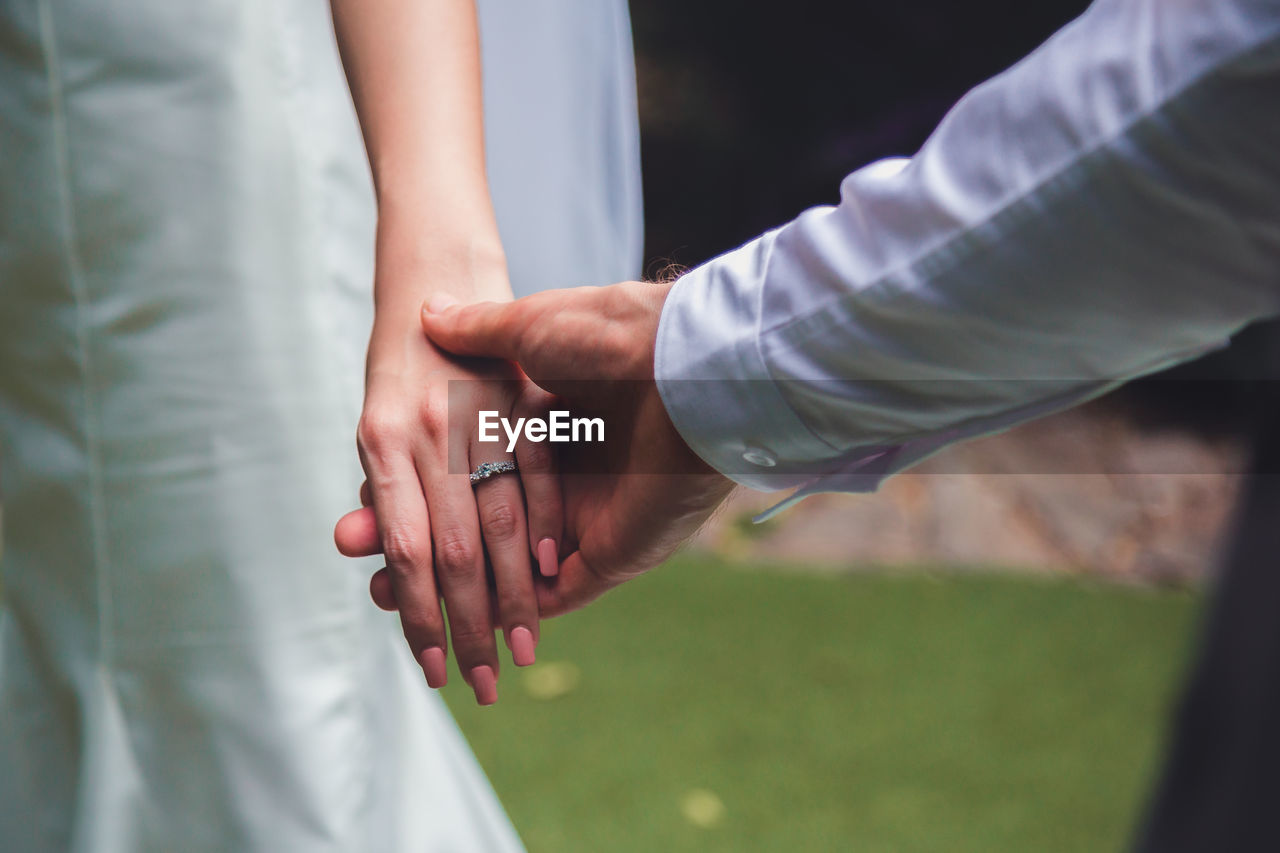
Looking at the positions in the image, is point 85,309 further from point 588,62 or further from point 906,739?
point 906,739

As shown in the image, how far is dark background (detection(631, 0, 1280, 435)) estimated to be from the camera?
435cm

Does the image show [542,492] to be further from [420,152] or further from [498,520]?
[420,152]

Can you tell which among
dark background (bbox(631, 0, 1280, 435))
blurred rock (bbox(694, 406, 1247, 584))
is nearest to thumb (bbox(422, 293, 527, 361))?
blurred rock (bbox(694, 406, 1247, 584))

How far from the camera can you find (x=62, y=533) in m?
1.03

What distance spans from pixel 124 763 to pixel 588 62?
0.83 m

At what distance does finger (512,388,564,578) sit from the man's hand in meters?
0.02

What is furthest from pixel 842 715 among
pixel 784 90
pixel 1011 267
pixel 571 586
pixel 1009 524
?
pixel 784 90

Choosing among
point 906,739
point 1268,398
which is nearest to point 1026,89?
point 1268,398

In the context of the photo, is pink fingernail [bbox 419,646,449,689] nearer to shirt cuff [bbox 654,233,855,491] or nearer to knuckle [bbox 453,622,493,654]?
knuckle [bbox 453,622,493,654]

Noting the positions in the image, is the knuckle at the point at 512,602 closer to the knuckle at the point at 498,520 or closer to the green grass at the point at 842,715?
the knuckle at the point at 498,520

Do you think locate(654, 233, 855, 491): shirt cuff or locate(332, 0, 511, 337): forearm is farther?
locate(332, 0, 511, 337): forearm

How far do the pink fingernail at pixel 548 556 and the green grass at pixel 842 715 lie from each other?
1144mm

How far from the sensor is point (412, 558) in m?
0.91

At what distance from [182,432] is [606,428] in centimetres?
39
